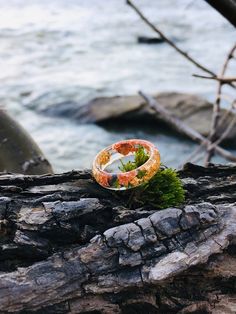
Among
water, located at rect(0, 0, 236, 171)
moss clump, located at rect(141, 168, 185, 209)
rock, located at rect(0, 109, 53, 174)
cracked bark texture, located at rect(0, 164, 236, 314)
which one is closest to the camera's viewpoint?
cracked bark texture, located at rect(0, 164, 236, 314)

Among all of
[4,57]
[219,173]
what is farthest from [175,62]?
[219,173]

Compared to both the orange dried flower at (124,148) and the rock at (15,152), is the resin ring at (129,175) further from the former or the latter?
the rock at (15,152)

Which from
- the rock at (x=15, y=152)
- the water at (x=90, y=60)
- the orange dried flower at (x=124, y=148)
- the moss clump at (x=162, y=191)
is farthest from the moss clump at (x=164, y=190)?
the water at (x=90, y=60)

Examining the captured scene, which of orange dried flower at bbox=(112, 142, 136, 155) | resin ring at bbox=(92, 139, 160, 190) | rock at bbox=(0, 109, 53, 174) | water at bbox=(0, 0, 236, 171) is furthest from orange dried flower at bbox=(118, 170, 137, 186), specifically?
water at bbox=(0, 0, 236, 171)

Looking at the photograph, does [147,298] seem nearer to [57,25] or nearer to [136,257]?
[136,257]

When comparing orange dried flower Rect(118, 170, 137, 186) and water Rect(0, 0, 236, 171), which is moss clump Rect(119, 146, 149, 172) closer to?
orange dried flower Rect(118, 170, 137, 186)

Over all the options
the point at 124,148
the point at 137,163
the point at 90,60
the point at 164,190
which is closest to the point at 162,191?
the point at 164,190

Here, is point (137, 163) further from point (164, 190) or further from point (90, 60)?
point (90, 60)
